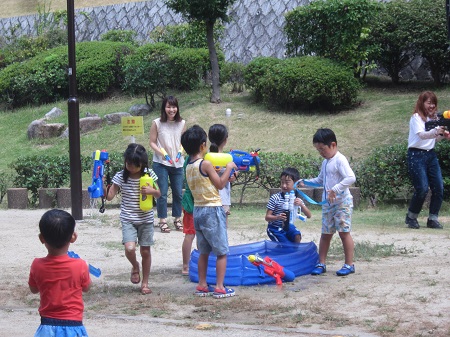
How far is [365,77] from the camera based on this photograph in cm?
1881

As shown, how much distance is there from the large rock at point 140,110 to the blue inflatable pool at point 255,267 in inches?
460

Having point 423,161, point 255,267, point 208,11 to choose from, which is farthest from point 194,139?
point 208,11

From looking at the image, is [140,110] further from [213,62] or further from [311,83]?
[311,83]

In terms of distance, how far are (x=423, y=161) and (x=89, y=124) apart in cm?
1114

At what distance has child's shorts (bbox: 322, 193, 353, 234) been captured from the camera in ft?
22.5

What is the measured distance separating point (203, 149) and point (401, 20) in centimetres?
1211

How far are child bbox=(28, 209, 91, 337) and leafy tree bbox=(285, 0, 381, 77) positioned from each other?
13.7 m

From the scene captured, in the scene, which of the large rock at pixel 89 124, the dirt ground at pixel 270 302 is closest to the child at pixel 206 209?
the dirt ground at pixel 270 302

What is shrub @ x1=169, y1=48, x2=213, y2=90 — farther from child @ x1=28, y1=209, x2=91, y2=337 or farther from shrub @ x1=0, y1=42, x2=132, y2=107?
child @ x1=28, y1=209, x2=91, y2=337

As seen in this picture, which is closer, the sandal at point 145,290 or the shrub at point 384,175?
the sandal at point 145,290

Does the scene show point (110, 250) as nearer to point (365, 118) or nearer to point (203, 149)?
point (203, 149)

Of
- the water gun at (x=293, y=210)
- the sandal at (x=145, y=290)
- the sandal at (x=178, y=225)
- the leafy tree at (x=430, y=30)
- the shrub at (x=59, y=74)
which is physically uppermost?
the leafy tree at (x=430, y=30)

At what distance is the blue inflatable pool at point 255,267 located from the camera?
21.9 feet

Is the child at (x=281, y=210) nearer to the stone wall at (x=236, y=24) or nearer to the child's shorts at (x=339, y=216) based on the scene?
the child's shorts at (x=339, y=216)
